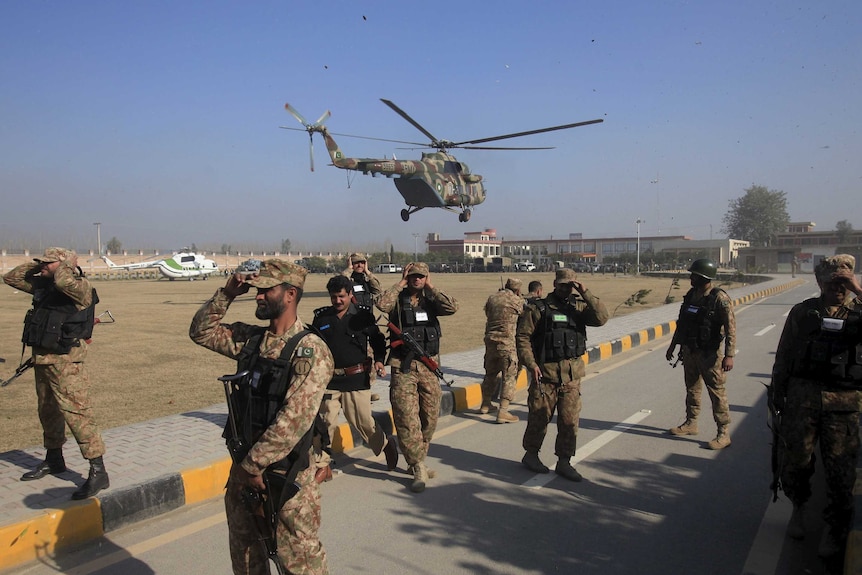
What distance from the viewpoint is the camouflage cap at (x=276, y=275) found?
8.28 feet

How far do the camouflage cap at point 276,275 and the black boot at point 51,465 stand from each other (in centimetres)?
299

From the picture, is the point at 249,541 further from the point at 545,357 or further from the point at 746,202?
the point at 746,202

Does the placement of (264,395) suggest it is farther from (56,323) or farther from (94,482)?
(56,323)

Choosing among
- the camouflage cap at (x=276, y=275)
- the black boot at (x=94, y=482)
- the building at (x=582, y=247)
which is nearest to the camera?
the camouflage cap at (x=276, y=275)

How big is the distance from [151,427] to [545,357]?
4028 millimetres

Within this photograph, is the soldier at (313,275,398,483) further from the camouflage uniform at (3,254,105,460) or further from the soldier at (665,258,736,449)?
the soldier at (665,258,736,449)

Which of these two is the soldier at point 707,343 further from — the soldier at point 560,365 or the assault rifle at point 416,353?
the assault rifle at point 416,353

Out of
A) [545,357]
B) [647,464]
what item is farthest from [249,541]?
[647,464]

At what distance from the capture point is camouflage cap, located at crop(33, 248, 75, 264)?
4.11 m

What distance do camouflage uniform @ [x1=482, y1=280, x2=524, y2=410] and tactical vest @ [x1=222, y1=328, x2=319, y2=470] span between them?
15.0 feet

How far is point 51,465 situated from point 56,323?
3.81 ft

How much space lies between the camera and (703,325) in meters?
5.71

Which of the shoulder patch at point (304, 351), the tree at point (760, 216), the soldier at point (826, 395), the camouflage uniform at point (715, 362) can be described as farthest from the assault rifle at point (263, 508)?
the tree at point (760, 216)

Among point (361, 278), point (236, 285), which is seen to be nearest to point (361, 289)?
point (361, 278)
